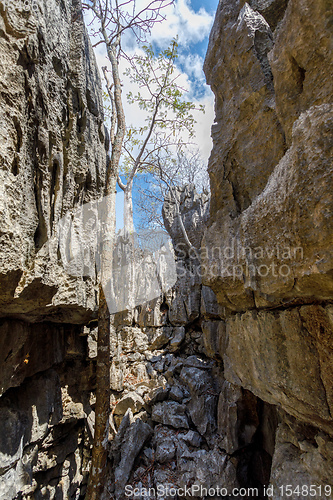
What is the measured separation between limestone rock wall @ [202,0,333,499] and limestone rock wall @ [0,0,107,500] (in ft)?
7.13

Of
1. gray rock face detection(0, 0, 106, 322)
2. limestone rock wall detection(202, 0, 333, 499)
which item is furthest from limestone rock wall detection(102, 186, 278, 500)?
gray rock face detection(0, 0, 106, 322)

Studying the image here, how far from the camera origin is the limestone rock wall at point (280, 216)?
178cm

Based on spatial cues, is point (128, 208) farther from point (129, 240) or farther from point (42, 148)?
point (42, 148)

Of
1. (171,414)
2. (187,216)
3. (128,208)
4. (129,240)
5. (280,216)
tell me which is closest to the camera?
(280,216)

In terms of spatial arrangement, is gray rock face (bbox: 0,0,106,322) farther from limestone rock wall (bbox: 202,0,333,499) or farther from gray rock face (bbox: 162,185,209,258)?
gray rock face (bbox: 162,185,209,258)

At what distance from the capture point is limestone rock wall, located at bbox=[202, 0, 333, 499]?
5.83ft

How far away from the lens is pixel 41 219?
9.02 feet

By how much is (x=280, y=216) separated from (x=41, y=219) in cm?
257

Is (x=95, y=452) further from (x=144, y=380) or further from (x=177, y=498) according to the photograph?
(x=144, y=380)

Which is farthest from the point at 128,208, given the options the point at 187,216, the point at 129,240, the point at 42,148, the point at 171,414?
the point at 171,414

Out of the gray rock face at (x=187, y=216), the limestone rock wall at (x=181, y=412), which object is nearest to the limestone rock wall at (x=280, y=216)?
the limestone rock wall at (x=181, y=412)

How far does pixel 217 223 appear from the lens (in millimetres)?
3715

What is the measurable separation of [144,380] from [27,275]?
6765 mm

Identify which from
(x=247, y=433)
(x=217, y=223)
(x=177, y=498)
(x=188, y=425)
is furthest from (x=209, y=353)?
(x=217, y=223)
